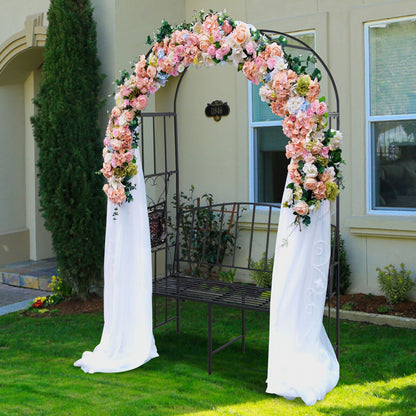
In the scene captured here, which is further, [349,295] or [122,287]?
[349,295]

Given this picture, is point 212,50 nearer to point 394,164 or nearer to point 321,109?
point 321,109

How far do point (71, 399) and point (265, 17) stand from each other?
4660 millimetres

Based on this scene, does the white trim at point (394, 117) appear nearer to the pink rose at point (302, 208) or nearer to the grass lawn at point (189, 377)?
the grass lawn at point (189, 377)

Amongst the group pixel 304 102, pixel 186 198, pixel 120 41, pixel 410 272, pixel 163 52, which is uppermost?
pixel 120 41

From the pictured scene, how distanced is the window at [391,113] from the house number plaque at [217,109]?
1.70 m

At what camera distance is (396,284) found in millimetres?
5883

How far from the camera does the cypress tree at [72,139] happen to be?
6.43 meters

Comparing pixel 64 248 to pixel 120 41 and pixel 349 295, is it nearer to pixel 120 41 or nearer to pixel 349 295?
pixel 120 41

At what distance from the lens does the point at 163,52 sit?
466 cm

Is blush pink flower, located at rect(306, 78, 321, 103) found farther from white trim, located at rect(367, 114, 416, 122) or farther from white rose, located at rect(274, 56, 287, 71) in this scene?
white trim, located at rect(367, 114, 416, 122)

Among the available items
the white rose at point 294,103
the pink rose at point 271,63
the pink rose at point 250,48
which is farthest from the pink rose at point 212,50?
the white rose at point 294,103

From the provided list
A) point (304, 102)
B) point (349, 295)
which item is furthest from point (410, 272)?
point (304, 102)

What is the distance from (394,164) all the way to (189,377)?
311 centimetres

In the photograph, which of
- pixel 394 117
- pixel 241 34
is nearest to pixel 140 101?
pixel 241 34
